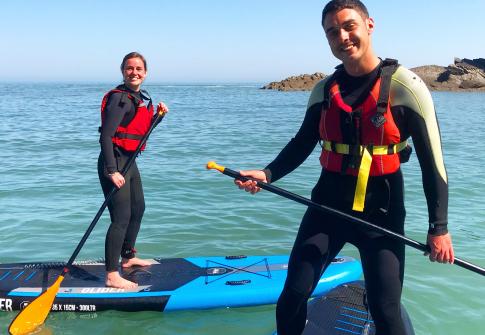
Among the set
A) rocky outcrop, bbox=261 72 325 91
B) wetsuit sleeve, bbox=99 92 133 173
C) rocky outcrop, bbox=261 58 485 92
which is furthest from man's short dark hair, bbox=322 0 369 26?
rocky outcrop, bbox=261 72 325 91

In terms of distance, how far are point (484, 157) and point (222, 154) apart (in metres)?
7.13

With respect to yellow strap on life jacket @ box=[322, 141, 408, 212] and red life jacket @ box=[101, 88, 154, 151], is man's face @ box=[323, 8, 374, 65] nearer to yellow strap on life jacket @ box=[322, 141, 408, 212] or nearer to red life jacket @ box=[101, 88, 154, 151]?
yellow strap on life jacket @ box=[322, 141, 408, 212]

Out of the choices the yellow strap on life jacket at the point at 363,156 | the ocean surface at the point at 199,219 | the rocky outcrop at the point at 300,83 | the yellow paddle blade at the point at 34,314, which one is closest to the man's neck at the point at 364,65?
the yellow strap on life jacket at the point at 363,156

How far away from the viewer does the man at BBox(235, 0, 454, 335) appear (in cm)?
257

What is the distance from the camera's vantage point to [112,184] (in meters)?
4.65

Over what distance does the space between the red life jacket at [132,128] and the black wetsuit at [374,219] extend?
225 cm

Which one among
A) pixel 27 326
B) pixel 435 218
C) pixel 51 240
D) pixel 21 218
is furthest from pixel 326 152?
pixel 21 218

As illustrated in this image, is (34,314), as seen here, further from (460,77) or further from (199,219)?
(460,77)

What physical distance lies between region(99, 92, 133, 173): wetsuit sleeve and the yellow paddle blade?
1305 mm

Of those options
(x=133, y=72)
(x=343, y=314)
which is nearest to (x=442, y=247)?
(x=343, y=314)

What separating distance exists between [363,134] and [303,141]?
0.47m

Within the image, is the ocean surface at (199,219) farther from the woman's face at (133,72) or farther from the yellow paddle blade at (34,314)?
the woman's face at (133,72)

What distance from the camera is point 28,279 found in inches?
201

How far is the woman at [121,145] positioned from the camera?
451 cm
